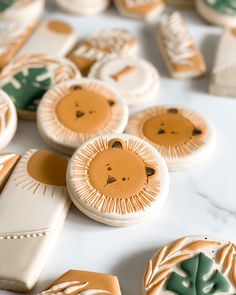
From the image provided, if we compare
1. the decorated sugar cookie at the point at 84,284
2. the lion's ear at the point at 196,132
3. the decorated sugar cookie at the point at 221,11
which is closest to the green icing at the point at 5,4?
the decorated sugar cookie at the point at 221,11

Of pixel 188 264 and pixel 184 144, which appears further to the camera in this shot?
pixel 184 144

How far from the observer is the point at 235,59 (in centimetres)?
111

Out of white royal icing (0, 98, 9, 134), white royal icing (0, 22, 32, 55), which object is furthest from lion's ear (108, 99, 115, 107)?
white royal icing (0, 22, 32, 55)

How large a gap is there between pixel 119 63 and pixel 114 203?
40cm

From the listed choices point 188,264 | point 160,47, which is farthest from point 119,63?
point 188,264

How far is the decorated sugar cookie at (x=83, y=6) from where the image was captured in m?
1.29

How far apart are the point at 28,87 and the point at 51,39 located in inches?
7.3

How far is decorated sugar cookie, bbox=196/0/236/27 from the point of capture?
1.22 m

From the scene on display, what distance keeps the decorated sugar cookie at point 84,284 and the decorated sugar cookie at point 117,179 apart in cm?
11

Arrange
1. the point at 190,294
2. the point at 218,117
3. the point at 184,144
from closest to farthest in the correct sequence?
the point at 190,294, the point at 184,144, the point at 218,117

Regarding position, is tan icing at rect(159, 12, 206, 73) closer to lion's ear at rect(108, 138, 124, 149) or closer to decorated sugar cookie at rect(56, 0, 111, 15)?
decorated sugar cookie at rect(56, 0, 111, 15)

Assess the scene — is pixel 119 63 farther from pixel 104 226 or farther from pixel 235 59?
pixel 104 226

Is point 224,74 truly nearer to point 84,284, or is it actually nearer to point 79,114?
point 79,114

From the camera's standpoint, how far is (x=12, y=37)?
3.89 ft
